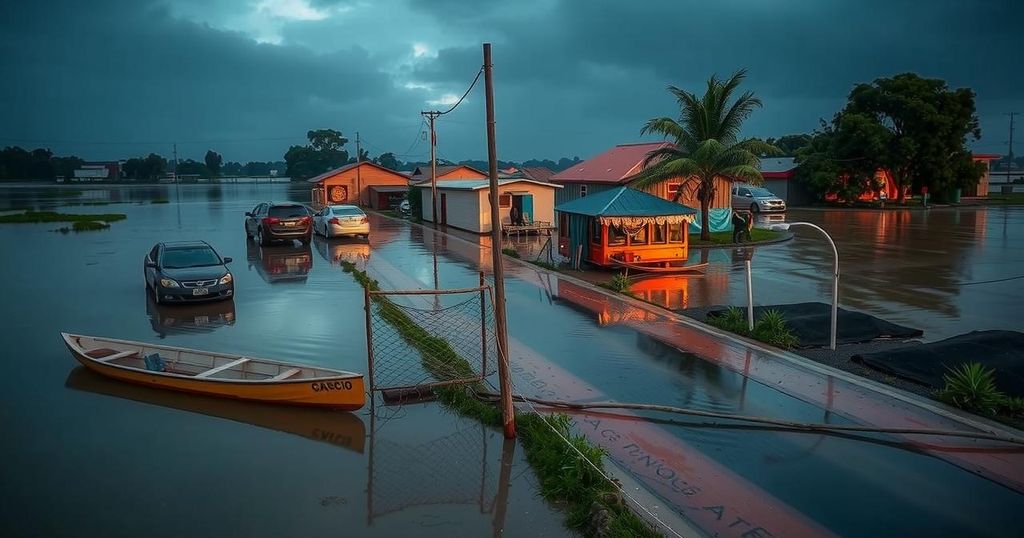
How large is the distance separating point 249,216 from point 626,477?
26.9m

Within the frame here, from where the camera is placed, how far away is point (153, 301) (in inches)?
651

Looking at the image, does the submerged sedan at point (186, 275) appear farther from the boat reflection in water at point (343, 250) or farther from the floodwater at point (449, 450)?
the boat reflection in water at point (343, 250)

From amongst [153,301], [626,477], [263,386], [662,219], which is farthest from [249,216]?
[626,477]

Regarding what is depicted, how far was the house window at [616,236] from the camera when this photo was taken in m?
20.0

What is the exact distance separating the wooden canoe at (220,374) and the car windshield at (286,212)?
56.7ft

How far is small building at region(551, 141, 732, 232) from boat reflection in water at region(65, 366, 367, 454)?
2000cm

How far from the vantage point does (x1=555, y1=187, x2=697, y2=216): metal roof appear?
19766 millimetres

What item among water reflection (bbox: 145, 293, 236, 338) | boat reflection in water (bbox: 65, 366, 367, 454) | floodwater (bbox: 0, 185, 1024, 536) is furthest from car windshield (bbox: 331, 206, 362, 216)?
boat reflection in water (bbox: 65, 366, 367, 454)

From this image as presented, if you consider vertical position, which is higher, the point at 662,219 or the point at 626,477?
the point at 662,219

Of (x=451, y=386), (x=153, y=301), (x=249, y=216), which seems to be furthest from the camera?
(x=249, y=216)

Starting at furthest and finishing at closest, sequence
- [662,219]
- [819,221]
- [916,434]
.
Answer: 1. [819,221]
2. [662,219]
3. [916,434]

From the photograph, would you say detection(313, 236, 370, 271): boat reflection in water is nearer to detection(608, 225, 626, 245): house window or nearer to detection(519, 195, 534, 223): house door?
detection(519, 195, 534, 223): house door

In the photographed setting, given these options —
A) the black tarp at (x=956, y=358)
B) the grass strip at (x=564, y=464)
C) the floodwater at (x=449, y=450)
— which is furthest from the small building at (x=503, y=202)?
the black tarp at (x=956, y=358)

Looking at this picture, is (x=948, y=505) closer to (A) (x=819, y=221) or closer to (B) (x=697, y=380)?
(B) (x=697, y=380)
